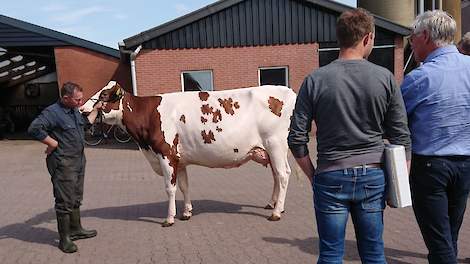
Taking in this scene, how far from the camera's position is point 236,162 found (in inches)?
234

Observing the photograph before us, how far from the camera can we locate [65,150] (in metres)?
4.91

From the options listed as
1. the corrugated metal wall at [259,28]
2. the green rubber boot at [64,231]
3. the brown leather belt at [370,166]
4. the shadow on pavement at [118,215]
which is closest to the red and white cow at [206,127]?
the shadow on pavement at [118,215]

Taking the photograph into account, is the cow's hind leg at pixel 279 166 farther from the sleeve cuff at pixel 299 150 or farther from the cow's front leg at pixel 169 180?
the sleeve cuff at pixel 299 150

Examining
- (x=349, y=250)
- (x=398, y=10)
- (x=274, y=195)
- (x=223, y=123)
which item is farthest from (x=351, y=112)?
(x=398, y=10)

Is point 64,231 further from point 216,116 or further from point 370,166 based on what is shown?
point 370,166

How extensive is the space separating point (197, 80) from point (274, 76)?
2.69 meters

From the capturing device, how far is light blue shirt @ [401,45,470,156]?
2.94 m

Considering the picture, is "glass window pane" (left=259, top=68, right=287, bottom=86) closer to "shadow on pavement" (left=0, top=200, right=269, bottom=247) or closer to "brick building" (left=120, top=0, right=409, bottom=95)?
"brick building" (left=120, top=0, right=409, bottom=95)

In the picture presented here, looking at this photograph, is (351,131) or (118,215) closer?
(351,131)

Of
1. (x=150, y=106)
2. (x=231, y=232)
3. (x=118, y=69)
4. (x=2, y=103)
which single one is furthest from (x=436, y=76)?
(x=2, y=103)

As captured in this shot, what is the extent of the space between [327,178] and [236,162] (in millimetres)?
3334

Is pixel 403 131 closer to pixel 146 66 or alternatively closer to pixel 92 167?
pixel 92 167

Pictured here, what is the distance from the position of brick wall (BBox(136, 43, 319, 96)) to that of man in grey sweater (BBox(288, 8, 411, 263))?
12611mm

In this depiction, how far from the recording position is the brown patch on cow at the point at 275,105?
5.87 metres
